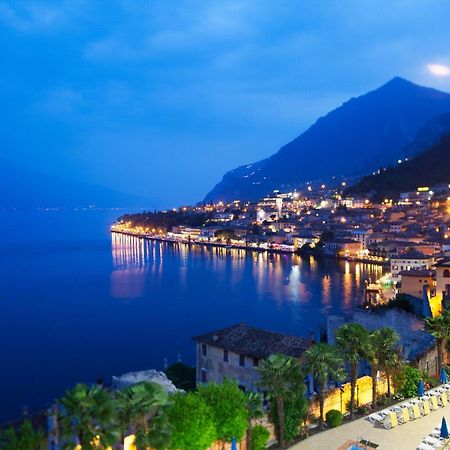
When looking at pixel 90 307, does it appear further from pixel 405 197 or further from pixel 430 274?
pixel 405 197

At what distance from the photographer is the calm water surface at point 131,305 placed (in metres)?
32.5

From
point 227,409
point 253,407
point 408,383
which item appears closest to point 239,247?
point 408,383

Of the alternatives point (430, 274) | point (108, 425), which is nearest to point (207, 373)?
point (108, 425)

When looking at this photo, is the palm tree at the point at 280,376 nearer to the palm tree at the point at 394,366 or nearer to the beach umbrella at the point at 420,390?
the palm tree at the point at 394,366

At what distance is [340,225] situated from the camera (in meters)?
103

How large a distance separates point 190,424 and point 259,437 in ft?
8.29

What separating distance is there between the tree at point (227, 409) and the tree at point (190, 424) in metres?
0.48

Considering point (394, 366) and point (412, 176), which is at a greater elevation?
point (412, 176)

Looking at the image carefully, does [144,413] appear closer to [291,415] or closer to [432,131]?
[291,415]

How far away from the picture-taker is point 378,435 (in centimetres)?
1259

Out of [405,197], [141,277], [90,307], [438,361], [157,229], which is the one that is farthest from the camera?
[157,229]

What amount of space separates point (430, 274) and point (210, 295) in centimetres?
2385

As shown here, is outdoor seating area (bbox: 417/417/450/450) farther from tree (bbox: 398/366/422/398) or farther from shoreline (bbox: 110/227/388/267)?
shoreline (bbox: 110/227/388/267)

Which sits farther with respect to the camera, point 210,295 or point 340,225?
point 340,225
